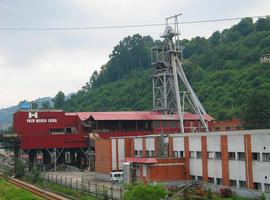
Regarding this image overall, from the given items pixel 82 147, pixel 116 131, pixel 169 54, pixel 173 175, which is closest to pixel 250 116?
pixel 169 54

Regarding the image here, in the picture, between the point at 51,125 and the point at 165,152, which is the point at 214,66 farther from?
the point at 165,152

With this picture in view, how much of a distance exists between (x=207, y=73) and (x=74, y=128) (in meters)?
60.3

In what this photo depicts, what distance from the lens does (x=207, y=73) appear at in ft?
396

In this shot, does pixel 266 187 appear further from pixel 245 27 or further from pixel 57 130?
pixel 245 27

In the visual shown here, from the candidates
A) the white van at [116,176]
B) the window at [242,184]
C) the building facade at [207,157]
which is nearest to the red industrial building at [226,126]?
the building facade at [207,157]

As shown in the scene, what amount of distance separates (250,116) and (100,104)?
5868 centimetres

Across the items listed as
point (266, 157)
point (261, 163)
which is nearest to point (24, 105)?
point (261, 163)

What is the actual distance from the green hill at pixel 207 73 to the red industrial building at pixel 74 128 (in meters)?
21.3

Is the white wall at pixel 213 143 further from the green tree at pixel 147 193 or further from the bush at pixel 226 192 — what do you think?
the green tree at pixel 147 193

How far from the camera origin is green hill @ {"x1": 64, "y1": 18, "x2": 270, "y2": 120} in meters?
97.8

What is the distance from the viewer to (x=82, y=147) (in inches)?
2603

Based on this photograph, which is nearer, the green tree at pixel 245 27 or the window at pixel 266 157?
the window at pixel 266 157

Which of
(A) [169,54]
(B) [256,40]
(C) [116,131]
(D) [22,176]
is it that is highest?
(B) [256,40]

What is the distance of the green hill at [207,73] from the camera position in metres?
97.8
